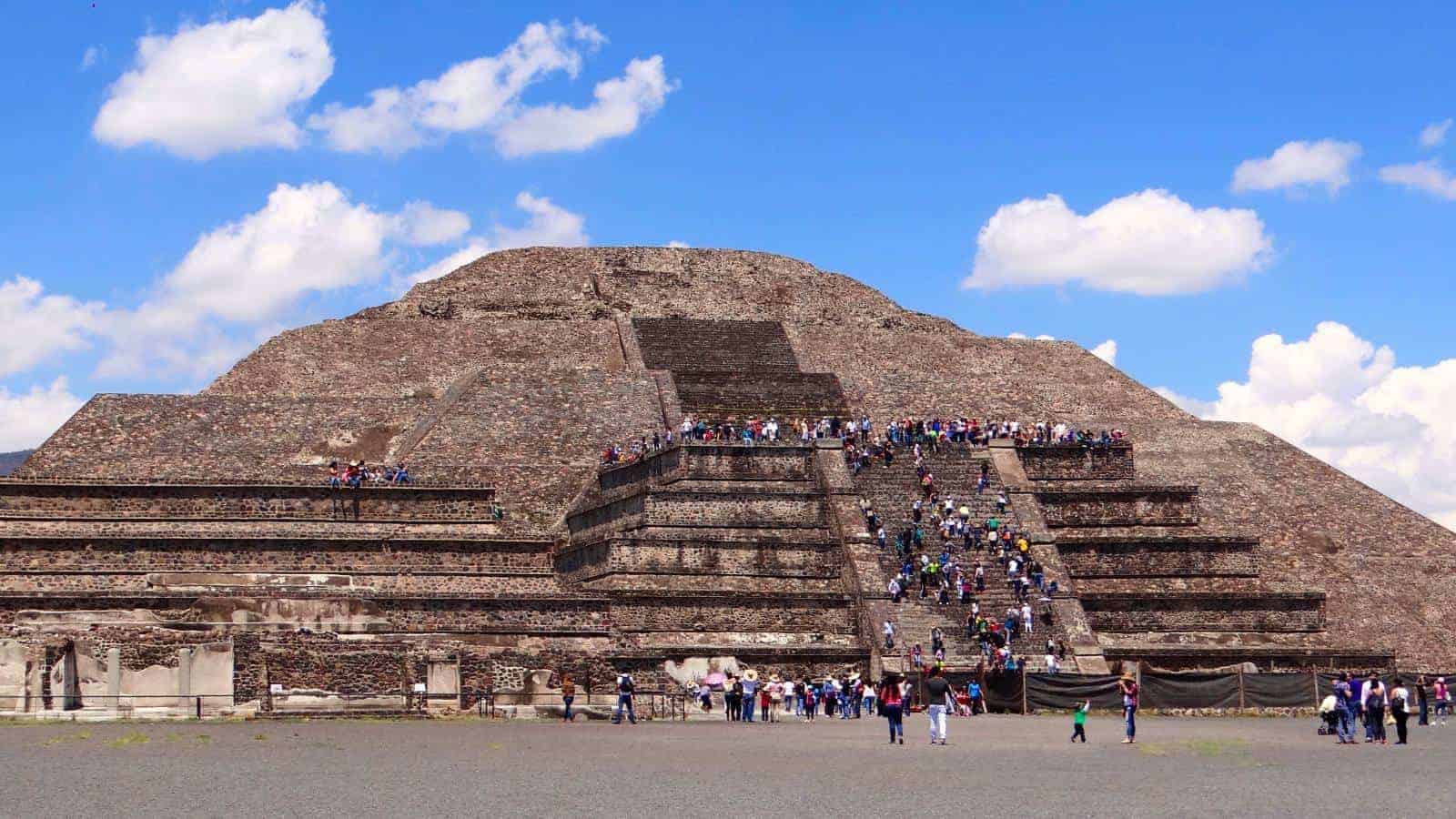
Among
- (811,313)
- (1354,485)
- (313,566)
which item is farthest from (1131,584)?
(811,313)

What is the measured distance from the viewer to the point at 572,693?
26016mm

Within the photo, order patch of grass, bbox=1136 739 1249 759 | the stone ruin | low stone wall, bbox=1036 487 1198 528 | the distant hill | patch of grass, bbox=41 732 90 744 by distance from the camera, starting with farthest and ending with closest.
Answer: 1. the distant hill
2. low stone wall, bbox=1036 487 1198 528
3. the stone ruin
4. patch of grass, bbox=1136 739 1249 759
5. patch of grass, bbox=41 732 90 744

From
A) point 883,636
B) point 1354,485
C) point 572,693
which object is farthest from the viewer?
point 1354,485

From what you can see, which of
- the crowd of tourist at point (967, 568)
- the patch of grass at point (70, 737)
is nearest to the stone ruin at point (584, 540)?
the crowd of tourist at point (967, 568)

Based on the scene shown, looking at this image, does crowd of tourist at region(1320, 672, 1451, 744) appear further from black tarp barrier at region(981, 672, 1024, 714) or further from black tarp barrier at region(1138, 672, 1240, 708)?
black tarp barrier at region(981, 672, 1024, 714)

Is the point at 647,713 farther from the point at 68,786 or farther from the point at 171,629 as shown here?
the point at 68,786

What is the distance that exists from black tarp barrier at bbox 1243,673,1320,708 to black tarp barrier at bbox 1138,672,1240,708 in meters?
0.27

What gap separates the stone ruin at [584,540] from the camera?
86.7 ft

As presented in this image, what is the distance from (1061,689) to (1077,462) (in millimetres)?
9496

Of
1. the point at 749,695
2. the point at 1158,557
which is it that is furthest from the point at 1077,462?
the point at 749,695

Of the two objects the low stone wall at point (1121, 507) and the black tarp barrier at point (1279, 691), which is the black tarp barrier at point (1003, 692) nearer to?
the black tarp barrier at point (1279, 691)

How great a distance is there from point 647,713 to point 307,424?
17.6 meters

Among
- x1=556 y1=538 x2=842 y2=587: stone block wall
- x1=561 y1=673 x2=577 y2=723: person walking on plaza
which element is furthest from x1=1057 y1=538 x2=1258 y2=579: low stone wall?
x1=561 y1=673 x2=577 y2=723: person walking on plaza

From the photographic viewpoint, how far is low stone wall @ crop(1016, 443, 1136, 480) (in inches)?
1499
